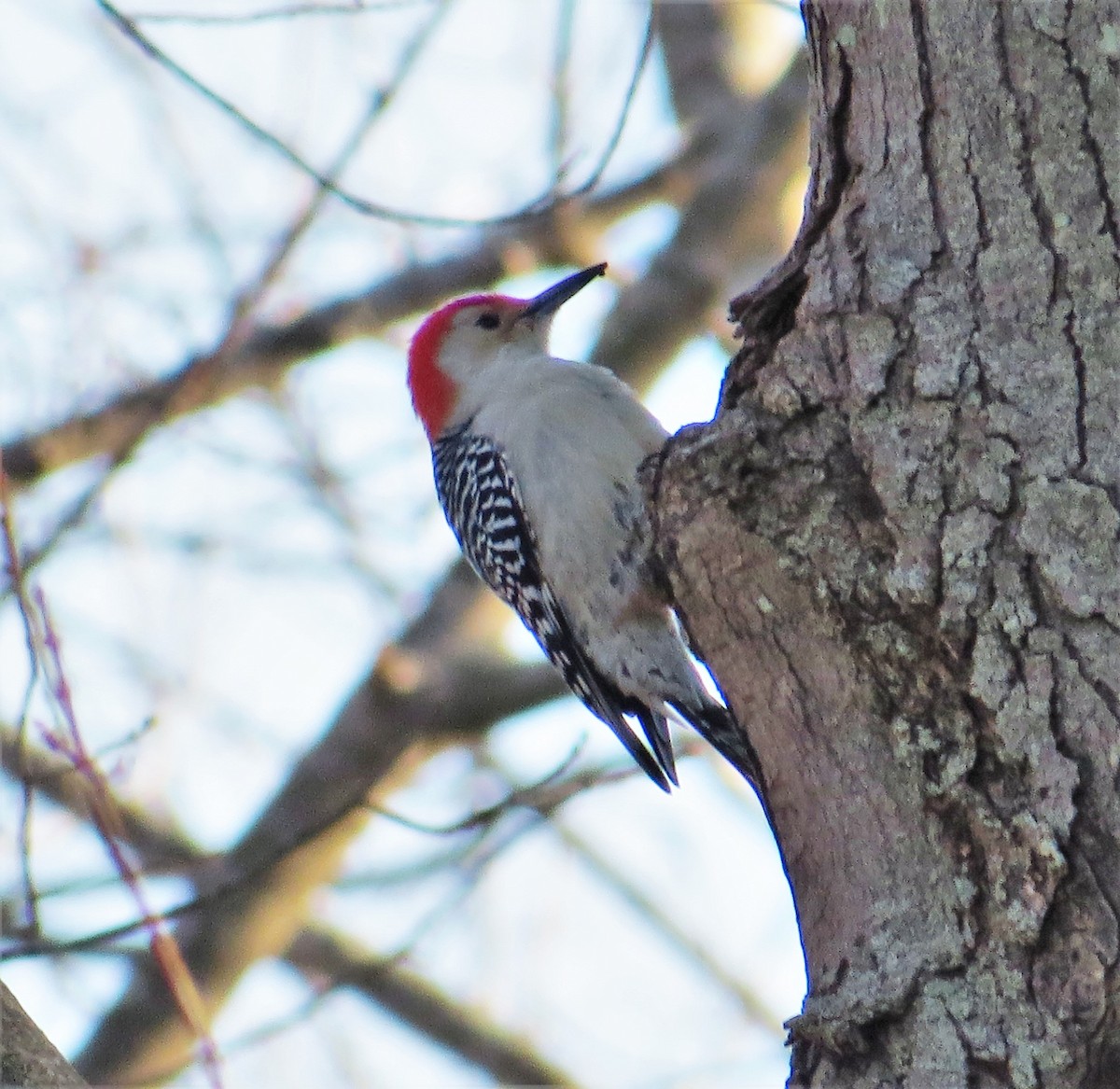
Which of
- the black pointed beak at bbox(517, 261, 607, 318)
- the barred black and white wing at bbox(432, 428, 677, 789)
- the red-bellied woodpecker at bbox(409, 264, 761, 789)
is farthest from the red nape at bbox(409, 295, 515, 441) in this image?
the red-bellied woodpecker at bbox(409, 264, 761, 789)

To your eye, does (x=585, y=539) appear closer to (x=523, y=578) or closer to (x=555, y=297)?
(x=523, y=578)

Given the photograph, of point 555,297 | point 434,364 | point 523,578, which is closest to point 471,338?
point 434,364

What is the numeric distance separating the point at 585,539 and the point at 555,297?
57.2 inches

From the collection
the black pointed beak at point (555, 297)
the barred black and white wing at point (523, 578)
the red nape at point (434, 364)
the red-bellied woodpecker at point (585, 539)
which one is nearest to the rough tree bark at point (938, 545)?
the red-bellied woodpecker at point (585, 539)

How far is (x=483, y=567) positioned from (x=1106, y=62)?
10.8 feet

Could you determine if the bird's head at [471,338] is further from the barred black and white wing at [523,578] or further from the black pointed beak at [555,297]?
the barred black and white wing at [523,578]

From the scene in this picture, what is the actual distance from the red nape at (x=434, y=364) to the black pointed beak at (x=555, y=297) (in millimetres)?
179

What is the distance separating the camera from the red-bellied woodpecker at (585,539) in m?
4.87

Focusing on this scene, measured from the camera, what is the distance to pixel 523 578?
532cm

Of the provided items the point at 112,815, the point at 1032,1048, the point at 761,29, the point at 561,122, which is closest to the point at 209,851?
the point at 112,815

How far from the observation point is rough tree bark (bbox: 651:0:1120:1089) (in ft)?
8.75

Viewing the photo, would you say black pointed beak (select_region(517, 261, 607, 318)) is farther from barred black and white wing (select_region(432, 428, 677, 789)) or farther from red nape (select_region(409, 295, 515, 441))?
barred black and white wing (select_region(432, 428, 677, 789))

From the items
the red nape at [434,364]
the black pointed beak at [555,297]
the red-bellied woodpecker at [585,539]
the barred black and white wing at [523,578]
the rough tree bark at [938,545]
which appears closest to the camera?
the rough tree bark at [938,545]

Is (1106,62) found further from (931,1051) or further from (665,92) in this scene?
(665,92)
